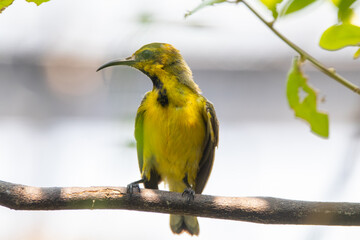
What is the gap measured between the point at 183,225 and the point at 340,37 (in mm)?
4002

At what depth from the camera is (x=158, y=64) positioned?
14.9ft

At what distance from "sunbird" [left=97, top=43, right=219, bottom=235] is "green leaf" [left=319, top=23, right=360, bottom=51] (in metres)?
3.07

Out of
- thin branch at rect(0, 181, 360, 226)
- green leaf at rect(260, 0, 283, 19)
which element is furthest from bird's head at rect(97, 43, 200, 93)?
green leaf at rect(260, 0, 283, 19)

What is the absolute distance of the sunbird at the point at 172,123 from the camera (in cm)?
437

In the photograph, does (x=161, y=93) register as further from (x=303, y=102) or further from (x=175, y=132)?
(x=303, y=102)

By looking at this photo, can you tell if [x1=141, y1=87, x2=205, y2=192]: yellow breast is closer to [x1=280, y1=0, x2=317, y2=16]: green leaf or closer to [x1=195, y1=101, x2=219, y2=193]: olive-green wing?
[x1=195, y1=101, x2=219, y2=193]: olive-green wing

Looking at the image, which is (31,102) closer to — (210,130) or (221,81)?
(221,81)

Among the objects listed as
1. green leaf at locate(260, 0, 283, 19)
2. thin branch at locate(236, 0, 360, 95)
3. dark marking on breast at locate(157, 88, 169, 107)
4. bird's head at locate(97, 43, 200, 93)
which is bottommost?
thin branch at locate(236, 0, 360, 95)

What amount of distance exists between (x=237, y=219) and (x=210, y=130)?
5.01 ft

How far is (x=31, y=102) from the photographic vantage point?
27.7 feet

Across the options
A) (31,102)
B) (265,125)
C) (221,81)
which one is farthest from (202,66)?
(31,102)

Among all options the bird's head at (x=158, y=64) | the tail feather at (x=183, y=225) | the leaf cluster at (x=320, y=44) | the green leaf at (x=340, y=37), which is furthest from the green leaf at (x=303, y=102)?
the tail feather at (x=183, y=225)

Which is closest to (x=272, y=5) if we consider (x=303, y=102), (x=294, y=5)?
(x=294, y=5)

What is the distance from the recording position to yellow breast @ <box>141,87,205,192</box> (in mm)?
4359
